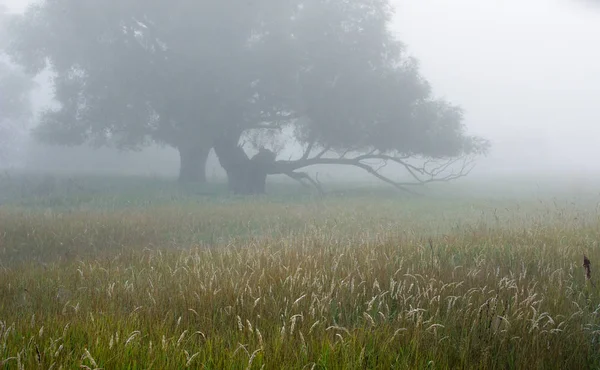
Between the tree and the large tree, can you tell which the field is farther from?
the tree

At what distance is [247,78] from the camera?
23484 millimetres

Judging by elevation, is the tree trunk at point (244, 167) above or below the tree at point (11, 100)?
below

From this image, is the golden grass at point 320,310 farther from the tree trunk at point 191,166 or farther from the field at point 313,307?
the tree trunk at point 191,166

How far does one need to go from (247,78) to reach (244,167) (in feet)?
14.5

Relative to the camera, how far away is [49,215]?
12891 mm

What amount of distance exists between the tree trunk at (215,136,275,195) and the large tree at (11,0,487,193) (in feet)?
0.17

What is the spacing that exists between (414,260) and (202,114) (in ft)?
60.5

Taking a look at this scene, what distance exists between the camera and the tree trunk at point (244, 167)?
24.8 meters

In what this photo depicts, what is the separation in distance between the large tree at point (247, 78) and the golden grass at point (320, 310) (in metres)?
15.4

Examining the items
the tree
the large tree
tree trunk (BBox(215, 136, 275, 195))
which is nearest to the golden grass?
the large tree

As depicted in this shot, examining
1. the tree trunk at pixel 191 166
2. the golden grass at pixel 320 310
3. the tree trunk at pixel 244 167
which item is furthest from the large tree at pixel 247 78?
the golden grass at pixel 320 310

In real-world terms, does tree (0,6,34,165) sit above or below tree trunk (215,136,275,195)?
above

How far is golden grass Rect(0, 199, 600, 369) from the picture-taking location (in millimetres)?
2879

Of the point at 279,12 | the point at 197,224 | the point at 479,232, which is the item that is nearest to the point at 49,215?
the point at 197,224
